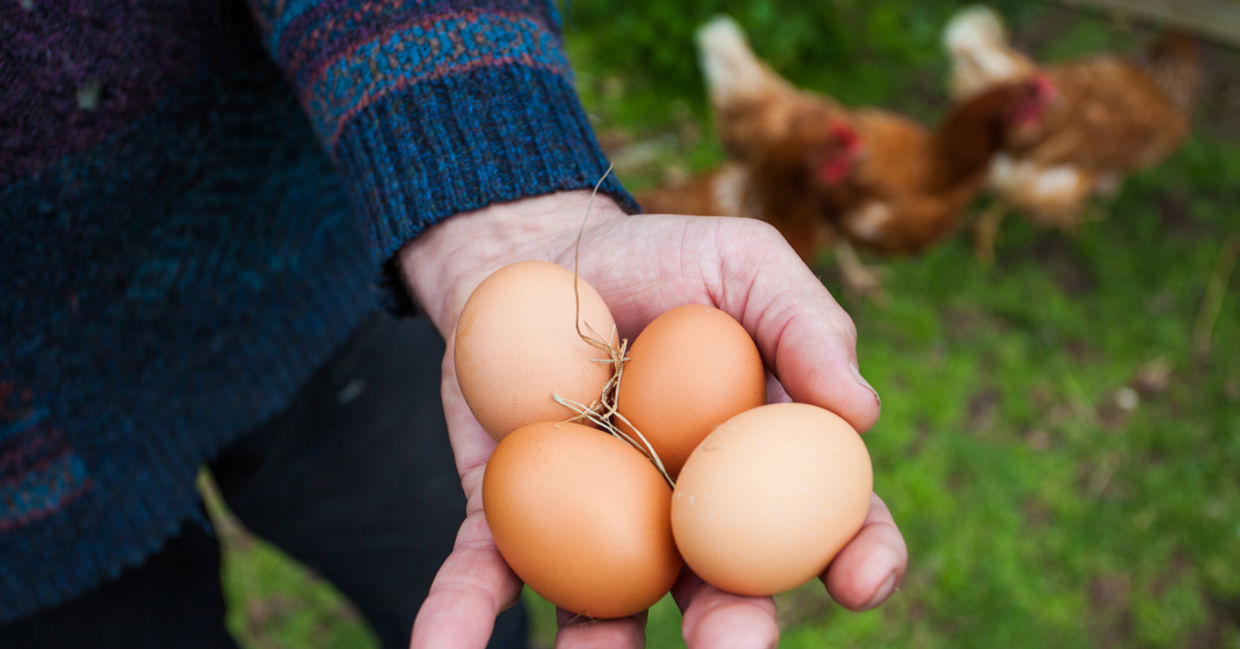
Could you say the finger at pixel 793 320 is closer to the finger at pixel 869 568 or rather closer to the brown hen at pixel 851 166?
the finger at pixel 869 568

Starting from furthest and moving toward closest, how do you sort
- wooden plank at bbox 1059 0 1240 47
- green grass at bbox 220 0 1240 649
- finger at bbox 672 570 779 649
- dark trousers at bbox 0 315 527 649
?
wooden plank at bbox 1059 0 1240 47
green grass at bbox 220 0 1240 649
dark trousers at bbox 0 315 527 649
finger at bbox 672 570 779 649

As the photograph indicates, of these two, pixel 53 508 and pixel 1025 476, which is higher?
pixel 53 508

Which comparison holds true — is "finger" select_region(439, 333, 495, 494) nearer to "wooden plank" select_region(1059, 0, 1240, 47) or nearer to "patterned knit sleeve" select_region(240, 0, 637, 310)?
"patterned knit sleeve" select_region(240, 0, 637, 310)

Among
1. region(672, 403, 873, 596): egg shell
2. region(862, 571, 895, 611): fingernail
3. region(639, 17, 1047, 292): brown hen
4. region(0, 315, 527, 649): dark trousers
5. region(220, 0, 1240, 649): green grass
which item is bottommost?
region(220, 0, 1240, 649): green grass

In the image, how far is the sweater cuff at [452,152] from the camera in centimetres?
105

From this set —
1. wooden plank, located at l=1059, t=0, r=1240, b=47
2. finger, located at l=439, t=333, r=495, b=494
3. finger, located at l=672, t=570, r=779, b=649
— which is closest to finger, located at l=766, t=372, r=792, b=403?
finger, located at l=672, t=570, r=779, b=649

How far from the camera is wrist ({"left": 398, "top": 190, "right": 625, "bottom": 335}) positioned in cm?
110

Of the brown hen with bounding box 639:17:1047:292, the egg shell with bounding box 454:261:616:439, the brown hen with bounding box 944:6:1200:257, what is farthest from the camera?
the brown hen with bounding box 944:6:1200:257

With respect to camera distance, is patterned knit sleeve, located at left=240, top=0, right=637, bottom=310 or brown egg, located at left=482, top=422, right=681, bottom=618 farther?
patterned knit sleeve, located at left=240, top=0, right=637, bottom=310

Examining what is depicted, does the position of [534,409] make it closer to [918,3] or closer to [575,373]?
[575,373]

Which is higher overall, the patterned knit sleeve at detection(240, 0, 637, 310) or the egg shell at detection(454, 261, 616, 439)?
the patterned knit sleeve at detection(240, 0, 637, 310)

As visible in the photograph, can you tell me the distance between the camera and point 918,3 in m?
4.08

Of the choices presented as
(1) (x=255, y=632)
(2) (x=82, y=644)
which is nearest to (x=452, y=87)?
(2) (x=82, y=644)

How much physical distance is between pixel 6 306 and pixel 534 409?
2.22 ft
